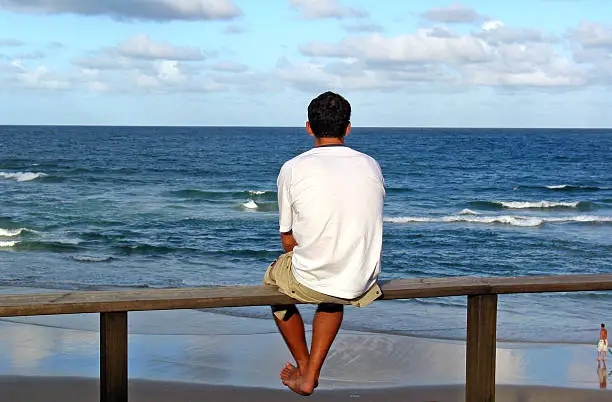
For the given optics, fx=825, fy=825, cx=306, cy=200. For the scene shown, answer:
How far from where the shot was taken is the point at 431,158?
56.6m

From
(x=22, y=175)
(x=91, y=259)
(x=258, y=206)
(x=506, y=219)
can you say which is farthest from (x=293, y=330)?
(x=22, y=175)

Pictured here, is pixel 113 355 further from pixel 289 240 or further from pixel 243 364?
pixel 243 364

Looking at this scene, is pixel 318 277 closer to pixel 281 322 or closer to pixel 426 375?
pixel 281 322

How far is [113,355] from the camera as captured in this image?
9.88 ft

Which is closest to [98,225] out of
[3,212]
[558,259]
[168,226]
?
[168,226]

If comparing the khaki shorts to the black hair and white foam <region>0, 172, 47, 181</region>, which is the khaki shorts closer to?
the black hair

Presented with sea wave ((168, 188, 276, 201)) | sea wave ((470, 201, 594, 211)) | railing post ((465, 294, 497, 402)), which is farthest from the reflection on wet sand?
sea wave ((168, 188, 276, 201))

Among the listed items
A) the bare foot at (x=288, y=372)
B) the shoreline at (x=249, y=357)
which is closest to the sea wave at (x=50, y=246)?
the shoreline at (x=249, y=357)

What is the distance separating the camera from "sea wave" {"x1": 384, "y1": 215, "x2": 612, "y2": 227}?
23656 millimetres

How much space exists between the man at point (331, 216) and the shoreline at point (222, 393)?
12.6 ft

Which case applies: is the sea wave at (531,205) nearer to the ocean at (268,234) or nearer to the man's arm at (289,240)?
the ocean at (268,234)

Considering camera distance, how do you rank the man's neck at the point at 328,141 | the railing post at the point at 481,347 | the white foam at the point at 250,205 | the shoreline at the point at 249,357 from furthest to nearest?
the white foam at the point at 250,205 → the shoreline at the point at 249,357 → the railing post at the point at 481,347 → the man's neck at the point at 328,141

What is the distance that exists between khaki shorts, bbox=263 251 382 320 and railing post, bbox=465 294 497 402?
1.46ft

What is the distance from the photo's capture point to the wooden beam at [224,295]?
2902mm
